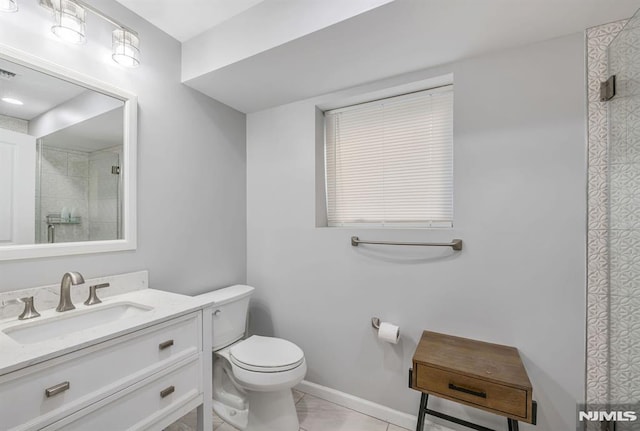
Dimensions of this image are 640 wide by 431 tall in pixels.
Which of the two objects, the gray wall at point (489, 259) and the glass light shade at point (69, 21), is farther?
the gray wall at point (489, 259)

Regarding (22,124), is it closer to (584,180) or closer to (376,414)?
(376,414)

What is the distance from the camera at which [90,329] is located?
1033 mm

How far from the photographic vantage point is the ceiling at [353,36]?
121cm

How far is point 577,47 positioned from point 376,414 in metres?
2.25

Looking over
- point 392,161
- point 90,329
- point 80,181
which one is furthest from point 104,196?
point 392,161

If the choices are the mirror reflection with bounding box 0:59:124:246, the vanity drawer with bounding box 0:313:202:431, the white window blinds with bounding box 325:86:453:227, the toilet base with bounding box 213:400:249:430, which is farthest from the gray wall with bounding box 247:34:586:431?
the mirror reflection with bounding box 0:59:124:246

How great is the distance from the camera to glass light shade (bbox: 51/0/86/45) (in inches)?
48.0

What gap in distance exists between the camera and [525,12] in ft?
3.97

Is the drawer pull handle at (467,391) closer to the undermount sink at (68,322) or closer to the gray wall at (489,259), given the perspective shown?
the gray wall at (489,259)

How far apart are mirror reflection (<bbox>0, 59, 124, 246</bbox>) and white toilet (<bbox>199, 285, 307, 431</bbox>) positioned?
0.76 metres

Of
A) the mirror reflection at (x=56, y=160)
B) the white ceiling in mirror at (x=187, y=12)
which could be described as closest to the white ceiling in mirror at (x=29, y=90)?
the mirror reflection at (x=56, y=160)

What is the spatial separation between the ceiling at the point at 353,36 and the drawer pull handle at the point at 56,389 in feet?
5.22

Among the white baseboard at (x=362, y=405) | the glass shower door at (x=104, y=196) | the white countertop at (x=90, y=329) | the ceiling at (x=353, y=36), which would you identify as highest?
the ceiling at (x=353, y=36)

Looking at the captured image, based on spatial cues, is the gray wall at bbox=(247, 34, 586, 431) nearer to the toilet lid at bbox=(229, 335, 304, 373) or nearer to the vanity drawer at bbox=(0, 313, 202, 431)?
the toilet lid at bbox=(229, 335, 304, 373)
